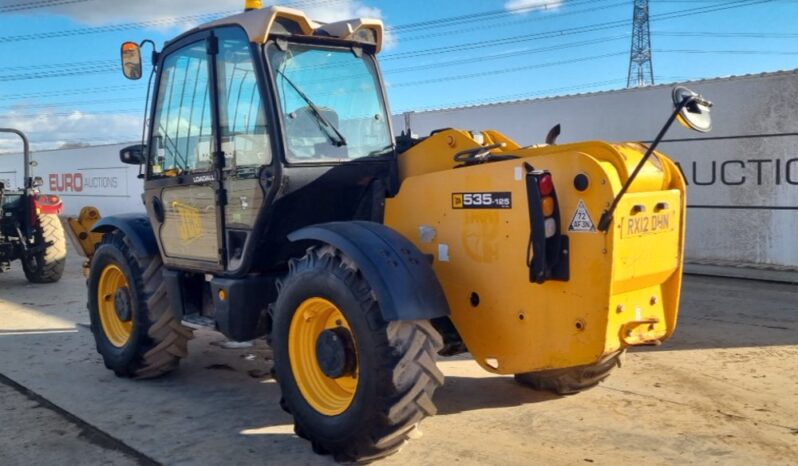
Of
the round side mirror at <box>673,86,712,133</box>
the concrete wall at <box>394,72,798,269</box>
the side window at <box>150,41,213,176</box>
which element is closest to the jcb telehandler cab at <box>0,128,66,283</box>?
the side window at <box>150,41,213,176</box>

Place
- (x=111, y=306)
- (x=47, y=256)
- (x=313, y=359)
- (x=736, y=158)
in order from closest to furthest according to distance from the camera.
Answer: (x=313, y=359) → (x=111, y=306) → (x=47, y=256) → (x=736, y=158)

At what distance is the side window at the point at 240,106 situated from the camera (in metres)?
4.45

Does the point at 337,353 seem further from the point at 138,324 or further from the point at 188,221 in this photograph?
the point at 138,324

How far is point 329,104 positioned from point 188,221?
1.30m

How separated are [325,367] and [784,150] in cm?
854

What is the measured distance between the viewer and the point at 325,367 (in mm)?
3869

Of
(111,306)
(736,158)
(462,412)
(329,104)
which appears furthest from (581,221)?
(736,158)

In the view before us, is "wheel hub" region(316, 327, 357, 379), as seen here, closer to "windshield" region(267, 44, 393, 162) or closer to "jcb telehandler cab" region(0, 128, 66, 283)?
"windshield" region(267, 44, 393, 162)

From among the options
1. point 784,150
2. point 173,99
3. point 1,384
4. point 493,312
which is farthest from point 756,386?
point 784,150

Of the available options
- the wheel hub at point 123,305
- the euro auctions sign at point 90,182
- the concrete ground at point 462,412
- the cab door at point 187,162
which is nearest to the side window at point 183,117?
the cab door at point 187,162

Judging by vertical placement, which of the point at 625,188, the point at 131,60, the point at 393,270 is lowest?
the point at 393,270

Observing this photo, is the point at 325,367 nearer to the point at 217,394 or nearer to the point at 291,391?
the point at 291,391

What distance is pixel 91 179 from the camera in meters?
24.0

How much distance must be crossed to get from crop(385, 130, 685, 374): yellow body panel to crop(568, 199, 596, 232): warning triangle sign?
17 mm
